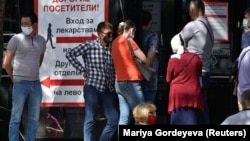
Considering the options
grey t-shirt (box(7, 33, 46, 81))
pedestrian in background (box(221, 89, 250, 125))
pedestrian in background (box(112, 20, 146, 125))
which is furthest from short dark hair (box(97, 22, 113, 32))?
pedestrian in background (box(221, 89, 250, 125))

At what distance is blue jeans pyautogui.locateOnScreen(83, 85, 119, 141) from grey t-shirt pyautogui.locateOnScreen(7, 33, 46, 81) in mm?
742

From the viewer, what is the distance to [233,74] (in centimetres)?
853

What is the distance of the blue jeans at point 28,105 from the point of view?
852 cm

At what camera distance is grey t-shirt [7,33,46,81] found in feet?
28.0

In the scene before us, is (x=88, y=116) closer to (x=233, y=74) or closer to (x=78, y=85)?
(x=78, y=85)

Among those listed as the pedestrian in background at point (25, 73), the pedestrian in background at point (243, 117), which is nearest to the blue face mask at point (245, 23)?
the pedestrian in background at point (25, 73)

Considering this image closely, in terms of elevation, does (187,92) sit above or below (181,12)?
below

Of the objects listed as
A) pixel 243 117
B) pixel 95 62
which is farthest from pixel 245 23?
pixel 243 117

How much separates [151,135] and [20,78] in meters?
3.68

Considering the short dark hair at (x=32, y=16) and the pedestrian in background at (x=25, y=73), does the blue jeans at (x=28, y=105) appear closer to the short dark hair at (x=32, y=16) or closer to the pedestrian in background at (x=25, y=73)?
the pedestrian in background at (x=25, y=73)

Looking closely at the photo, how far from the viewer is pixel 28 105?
8.70 metres

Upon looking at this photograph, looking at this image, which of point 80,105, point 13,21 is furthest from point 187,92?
point 13,21

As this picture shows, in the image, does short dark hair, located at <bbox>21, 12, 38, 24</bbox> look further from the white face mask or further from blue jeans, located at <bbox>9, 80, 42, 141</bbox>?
blue jeans, located at <bbox>9, 80, 42, 141</bbox>

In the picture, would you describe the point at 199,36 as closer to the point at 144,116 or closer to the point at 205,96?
the point at 205,96
